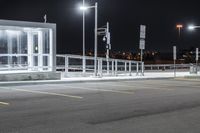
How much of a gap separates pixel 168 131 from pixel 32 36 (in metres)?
19.6

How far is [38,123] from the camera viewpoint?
10.1 m

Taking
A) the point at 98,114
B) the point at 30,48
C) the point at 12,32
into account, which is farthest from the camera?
the point at 30,48

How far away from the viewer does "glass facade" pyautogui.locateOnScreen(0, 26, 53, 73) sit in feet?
88.1

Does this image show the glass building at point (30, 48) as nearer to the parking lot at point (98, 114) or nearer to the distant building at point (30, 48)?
the distant building at point (30, 48)

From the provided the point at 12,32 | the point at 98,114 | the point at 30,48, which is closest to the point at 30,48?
the point at 30,48

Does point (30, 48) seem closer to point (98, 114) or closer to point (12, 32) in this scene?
point (12, 32)

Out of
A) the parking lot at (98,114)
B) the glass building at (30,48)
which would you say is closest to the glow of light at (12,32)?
the glass building at (30,48)

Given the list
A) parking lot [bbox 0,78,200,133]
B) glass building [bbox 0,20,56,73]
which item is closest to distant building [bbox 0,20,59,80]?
glass building [bbox 0,20,56,73]

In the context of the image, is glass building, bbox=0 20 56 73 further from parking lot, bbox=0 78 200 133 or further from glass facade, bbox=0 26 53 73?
parking lot, bbox=0 78 200 133

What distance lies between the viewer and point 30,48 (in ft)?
90.2

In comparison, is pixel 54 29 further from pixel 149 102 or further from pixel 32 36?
pixel 149 102

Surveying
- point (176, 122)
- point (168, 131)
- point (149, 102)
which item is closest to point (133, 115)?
point (176, 122)

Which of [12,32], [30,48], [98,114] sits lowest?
[98,114]

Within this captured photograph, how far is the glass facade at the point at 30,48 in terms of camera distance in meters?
26.8
